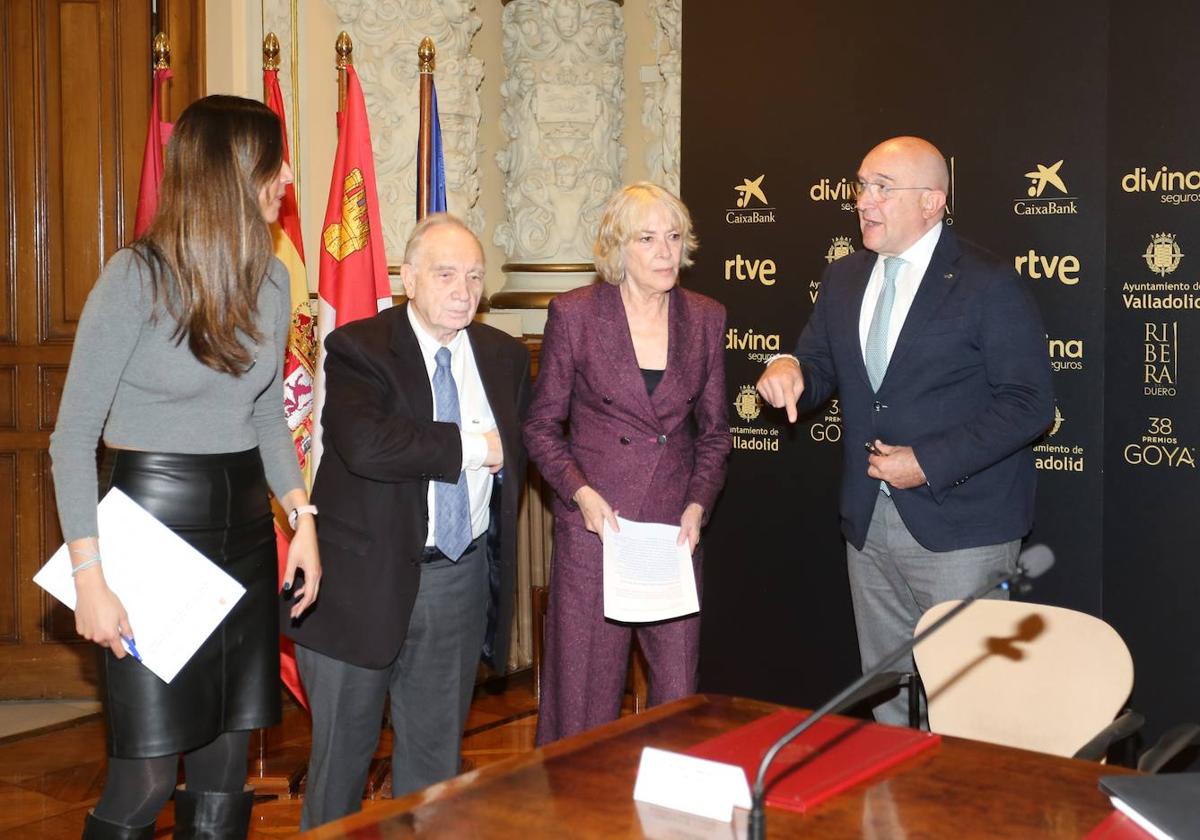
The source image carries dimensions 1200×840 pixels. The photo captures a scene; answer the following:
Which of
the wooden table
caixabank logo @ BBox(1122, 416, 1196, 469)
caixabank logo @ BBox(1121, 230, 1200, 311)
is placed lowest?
the wooden table

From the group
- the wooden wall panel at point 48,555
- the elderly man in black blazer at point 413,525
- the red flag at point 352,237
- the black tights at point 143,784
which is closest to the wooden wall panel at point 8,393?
the wooden wall panel at point 48,555

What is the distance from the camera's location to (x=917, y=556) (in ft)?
11.2

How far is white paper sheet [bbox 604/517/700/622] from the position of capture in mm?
3266

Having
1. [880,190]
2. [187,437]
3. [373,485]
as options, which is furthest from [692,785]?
[880,190]

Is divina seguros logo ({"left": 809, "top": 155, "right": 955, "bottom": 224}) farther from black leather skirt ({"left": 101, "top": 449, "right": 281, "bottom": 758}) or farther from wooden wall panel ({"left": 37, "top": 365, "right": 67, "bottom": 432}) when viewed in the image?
wooden wall panel ({"left": 37, "top": 365, "right": 67, "bottom": 432})

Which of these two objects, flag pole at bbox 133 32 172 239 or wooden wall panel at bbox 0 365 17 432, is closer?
flag pole at bbox 133 32 172 239

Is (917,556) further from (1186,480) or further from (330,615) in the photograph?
(330,615)

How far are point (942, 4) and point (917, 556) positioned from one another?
5.98 ft

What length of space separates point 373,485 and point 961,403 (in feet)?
5.13

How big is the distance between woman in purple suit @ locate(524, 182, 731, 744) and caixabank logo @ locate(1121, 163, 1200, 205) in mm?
1311

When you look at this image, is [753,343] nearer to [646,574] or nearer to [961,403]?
[961,403]

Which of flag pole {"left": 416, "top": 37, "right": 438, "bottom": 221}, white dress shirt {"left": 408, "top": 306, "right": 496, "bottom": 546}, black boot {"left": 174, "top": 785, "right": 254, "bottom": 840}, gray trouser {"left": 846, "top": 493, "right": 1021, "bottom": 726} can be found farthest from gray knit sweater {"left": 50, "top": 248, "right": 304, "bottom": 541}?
flag pole {"left": 416, "top": 37, "right": 438, "bottom": 221}

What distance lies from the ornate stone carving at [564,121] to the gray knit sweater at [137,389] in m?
3.00

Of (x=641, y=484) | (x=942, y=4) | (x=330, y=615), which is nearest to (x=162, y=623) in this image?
(x=330, y=615)
